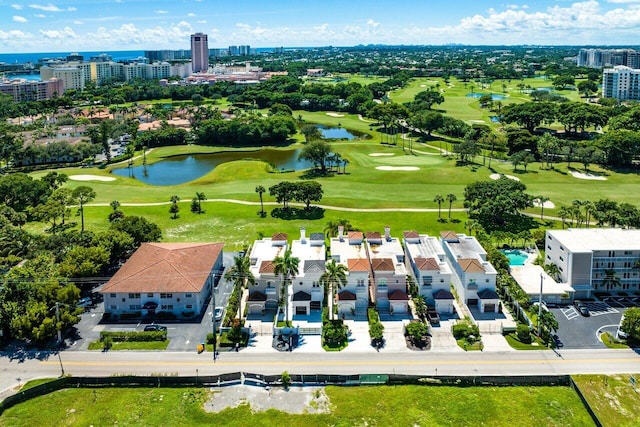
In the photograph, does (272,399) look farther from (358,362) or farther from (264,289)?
(264,289)

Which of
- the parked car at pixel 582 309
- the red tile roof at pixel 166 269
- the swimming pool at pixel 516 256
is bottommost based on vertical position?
the parked car at pixel 582 309

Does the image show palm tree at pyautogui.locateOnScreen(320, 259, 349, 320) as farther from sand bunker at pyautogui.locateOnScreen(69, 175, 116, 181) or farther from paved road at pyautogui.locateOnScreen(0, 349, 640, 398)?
sand bunker at pyautogui.locateOnScreen(69, 175, 116, 181)

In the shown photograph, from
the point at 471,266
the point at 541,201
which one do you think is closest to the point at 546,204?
the point at 541,201

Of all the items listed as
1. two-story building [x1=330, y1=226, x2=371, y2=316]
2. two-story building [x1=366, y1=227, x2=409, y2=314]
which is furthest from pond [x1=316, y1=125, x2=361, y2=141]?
two-story building [x1=330, y1=226, x2=371, y2=316]

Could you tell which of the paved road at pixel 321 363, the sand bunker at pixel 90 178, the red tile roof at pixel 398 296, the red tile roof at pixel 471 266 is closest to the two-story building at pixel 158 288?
the paved road at pixel 321 363

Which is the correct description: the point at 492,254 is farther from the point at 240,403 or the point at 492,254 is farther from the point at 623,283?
the point at 240,403

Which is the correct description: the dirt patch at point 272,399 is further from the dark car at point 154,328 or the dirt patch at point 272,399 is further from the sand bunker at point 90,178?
the sand bunker at point 90,178
